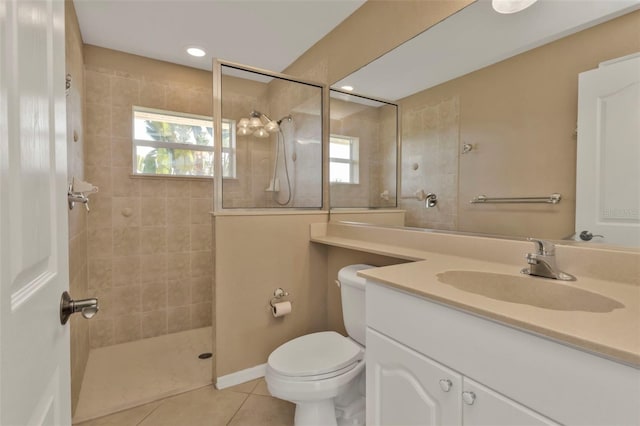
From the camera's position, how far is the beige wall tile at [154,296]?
268cm

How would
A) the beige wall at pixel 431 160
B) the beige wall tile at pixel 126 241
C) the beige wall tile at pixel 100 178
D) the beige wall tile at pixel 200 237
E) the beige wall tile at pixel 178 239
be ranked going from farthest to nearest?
the beige wall tile at pixel 200 237, the beige wall tile at pixel 178 239, the beige wall tile at pixel 126 241, the beige wall tile at pixel 100 178, the beige wall at pixel 431 160

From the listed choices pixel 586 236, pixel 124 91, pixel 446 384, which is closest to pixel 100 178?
pixel 124 91

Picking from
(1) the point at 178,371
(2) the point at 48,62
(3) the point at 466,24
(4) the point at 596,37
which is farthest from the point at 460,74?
(1) the point at 178,371

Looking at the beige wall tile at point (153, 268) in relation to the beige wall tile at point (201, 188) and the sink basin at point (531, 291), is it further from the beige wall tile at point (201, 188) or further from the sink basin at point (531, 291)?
the sink basin at point (531, 291)

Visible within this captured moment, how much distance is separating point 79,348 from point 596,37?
2966mm

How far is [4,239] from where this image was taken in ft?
1.24

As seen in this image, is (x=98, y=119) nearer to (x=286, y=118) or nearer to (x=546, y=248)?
(x=286, y=118)

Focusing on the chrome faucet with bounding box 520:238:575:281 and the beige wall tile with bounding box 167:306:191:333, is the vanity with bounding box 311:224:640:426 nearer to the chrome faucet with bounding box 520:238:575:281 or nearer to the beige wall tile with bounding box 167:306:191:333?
the chrome faucet with bounding box 520:238:575:281

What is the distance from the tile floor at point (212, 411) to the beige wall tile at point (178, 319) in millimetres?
1058

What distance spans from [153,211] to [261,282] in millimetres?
1375

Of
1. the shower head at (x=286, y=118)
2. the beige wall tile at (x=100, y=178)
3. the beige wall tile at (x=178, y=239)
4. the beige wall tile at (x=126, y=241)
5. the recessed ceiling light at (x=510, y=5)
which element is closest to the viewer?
the recessed ceiling light at (x=510, y=5)

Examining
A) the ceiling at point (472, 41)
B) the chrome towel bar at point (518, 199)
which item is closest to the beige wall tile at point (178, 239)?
the ceiling at point (472, 41)

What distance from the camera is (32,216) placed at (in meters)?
0.47

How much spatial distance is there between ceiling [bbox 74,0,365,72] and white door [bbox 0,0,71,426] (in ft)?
5.33
